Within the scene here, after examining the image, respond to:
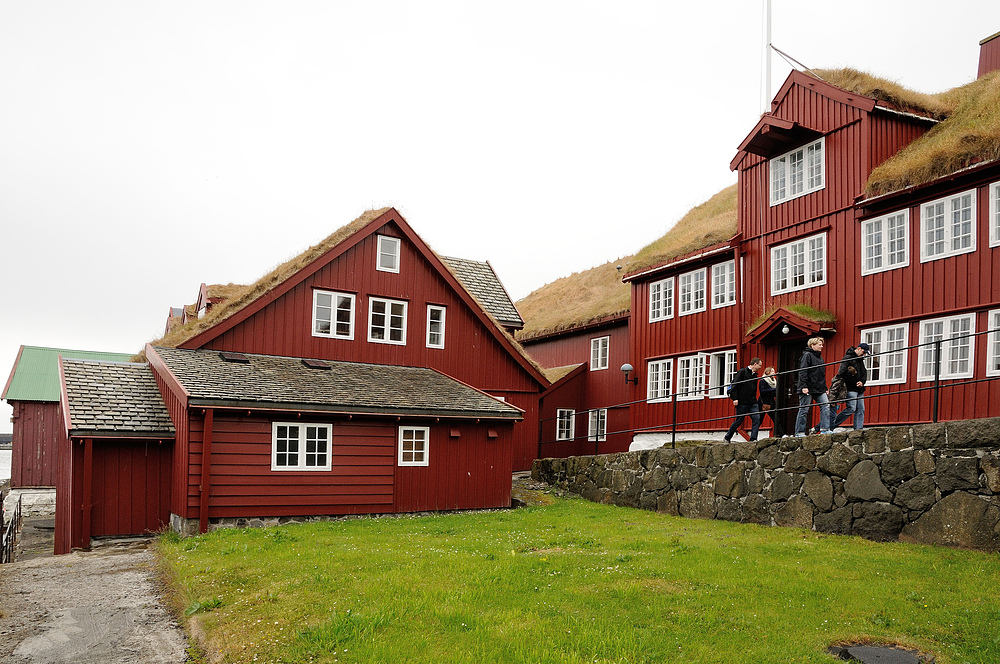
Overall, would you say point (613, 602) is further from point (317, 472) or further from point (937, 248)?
point (937, 248)

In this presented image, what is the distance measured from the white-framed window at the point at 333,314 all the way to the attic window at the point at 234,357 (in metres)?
2.19

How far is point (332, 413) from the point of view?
59.1 feet

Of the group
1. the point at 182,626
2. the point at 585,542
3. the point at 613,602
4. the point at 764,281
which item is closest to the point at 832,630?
the point at 613,602

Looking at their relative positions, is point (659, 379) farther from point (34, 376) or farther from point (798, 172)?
point (34, 376)

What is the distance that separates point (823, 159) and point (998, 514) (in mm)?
12144

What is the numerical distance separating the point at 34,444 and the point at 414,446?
24686 mm

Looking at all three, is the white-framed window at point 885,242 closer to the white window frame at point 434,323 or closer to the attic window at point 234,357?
the white window frame at point 434,323

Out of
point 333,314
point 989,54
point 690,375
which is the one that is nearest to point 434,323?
point 333,314

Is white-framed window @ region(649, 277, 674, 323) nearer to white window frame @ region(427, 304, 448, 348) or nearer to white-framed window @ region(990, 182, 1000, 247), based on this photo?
white window frame @ region(427, 304, 448, 348)

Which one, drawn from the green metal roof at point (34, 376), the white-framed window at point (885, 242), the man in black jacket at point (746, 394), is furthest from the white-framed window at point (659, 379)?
the green metal roof at point (34, 376)

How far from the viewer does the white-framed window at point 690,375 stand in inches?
956

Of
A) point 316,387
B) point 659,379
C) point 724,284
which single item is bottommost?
point 316,387

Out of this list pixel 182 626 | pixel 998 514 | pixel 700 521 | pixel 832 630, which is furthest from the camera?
pixel 700 521

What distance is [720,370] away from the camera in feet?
78.3
